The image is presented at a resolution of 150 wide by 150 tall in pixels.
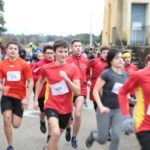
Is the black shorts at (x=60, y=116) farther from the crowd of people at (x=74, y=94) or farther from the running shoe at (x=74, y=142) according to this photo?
the running shoe at (x=74, y=142)

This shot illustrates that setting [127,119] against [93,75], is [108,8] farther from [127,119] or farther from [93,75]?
[127,119]

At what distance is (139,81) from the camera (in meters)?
4.99

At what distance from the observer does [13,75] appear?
7730 mm

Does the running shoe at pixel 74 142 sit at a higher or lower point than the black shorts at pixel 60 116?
lower

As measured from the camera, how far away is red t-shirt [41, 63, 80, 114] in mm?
6754

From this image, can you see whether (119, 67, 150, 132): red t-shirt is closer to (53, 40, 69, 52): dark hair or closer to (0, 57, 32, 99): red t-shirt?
(53, 40, 69, 52): dark hair

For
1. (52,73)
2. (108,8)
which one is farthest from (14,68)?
(108,8)

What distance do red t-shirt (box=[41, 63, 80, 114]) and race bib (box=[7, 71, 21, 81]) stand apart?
0.96m

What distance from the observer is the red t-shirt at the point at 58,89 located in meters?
6.75

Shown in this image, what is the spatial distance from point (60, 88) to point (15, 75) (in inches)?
50.6

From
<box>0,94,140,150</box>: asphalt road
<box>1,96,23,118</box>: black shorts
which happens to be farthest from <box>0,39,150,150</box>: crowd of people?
<box>0,94,140,150</box>: asphalt road

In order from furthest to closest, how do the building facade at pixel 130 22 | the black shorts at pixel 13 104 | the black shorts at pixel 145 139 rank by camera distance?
1. the building facade at pixel 130 22
2. the black shorts at pixel 13 104
3. the black shorts at pixel 145 139

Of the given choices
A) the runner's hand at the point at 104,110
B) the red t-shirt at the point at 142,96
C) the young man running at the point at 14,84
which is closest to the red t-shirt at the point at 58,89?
the runner's hand at the point at 104,110

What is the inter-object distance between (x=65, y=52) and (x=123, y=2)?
84.8 feet
